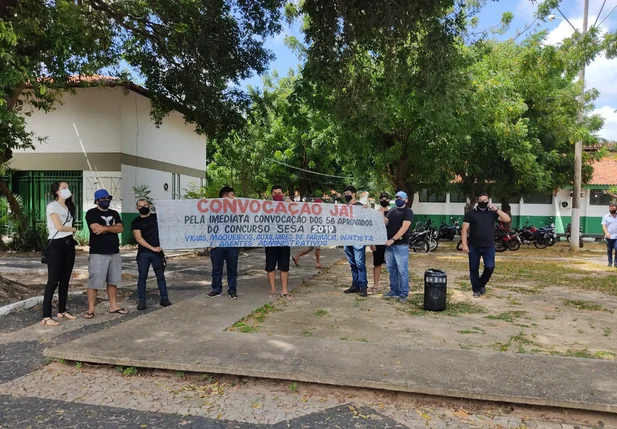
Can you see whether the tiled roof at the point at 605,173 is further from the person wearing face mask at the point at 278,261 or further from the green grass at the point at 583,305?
the person wearing face mask at the point at 278,261

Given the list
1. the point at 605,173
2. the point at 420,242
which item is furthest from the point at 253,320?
the point at 605,173

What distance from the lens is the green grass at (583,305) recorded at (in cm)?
750

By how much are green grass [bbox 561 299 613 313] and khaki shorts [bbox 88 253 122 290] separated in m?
7.18

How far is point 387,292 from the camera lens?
830cm

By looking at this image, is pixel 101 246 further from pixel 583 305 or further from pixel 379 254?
pixel 583 305

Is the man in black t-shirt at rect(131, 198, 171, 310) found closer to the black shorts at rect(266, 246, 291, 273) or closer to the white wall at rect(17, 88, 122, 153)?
the black shorts at rect(266, 246, 291, 273)

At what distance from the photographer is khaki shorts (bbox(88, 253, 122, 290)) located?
6312mm

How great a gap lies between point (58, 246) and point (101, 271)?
632 mm

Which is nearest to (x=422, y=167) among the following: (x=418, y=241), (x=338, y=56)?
(x=418, y=241)

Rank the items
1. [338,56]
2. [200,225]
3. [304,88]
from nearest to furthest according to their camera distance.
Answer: [200,225]
[338,56]
[304,88]

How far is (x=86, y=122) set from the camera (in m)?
16.2

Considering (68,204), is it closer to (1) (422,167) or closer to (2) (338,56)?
(2) (338,56)

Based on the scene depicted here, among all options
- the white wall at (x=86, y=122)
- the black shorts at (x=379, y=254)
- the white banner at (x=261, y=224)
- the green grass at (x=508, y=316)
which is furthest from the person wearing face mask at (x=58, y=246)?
the white wall at (x=86, y=122)

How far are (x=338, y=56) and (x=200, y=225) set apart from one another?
412cm
